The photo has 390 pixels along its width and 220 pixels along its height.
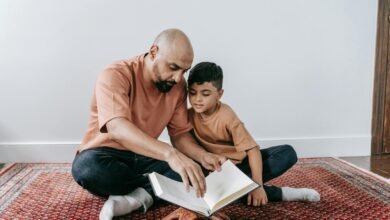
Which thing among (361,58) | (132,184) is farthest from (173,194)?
(361,58)

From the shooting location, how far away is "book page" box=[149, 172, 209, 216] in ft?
2.79

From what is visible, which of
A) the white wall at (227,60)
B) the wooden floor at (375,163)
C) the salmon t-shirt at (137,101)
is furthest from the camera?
the white wall at (227,60)

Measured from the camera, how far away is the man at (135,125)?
1.09m

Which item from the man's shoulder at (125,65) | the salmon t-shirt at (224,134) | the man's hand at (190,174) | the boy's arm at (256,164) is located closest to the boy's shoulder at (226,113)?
the salmon t-shirt at (224,134)

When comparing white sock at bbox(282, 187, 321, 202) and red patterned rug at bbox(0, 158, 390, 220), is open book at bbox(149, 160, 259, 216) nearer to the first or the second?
red patterned rug at bbox(0, 158, 390, 220)

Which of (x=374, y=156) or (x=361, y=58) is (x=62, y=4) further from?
(x=374, y=156)

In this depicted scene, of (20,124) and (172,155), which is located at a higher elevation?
(172,155)

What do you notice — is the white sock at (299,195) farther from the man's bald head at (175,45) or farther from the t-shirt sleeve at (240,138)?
the man's bald head at (175,45)

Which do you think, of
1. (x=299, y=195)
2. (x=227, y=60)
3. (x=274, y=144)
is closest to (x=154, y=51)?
(x=299, y=195)

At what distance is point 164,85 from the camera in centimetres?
127

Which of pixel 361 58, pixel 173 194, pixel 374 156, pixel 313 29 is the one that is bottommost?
pixel 374 156

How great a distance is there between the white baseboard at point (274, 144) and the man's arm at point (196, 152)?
90 cm

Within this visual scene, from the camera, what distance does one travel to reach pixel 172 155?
910 millimetres

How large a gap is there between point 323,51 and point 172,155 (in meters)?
1.59
